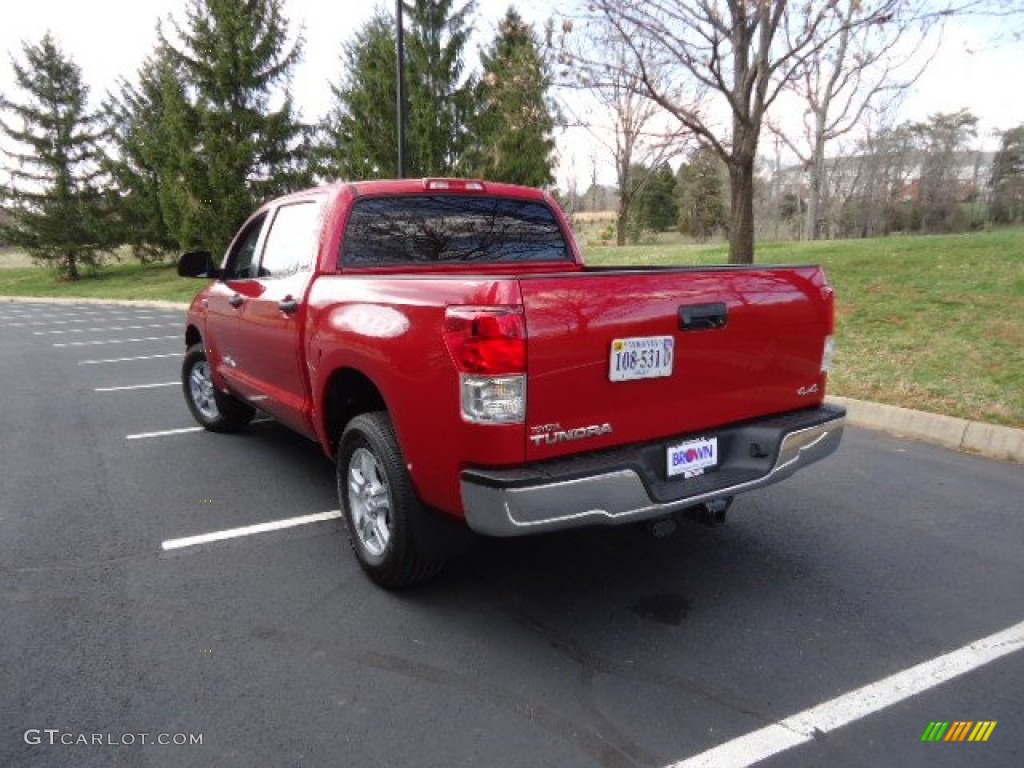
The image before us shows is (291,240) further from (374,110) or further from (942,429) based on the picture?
(374,110)

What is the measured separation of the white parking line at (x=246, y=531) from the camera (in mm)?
3977

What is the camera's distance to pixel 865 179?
5847cm

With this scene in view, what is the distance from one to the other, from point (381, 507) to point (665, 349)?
1540 millimetres

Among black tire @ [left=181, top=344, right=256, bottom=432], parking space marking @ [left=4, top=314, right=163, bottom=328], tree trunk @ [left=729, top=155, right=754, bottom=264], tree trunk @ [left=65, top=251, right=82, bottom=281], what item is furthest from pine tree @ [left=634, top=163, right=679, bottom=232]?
black tire @ [left=181, top=344, right=256, bottom=432]

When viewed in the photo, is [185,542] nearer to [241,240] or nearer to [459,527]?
[459,527]

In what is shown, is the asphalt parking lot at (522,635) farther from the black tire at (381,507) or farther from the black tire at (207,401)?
the black tire at (207,401)

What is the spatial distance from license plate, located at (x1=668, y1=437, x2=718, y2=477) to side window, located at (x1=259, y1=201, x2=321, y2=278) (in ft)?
7.65

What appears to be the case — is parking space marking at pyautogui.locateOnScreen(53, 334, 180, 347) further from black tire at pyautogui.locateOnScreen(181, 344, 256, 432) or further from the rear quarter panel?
the rear quarter panel

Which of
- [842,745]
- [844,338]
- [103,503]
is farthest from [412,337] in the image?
[844,338]

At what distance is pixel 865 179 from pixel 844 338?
58.1 metres

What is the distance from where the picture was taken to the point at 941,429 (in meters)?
5.81

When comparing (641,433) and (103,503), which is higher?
(641,433)

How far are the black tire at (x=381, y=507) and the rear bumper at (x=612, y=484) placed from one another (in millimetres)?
489

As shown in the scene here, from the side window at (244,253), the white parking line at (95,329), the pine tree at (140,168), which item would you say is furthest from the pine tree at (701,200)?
the side window at (244,253)
